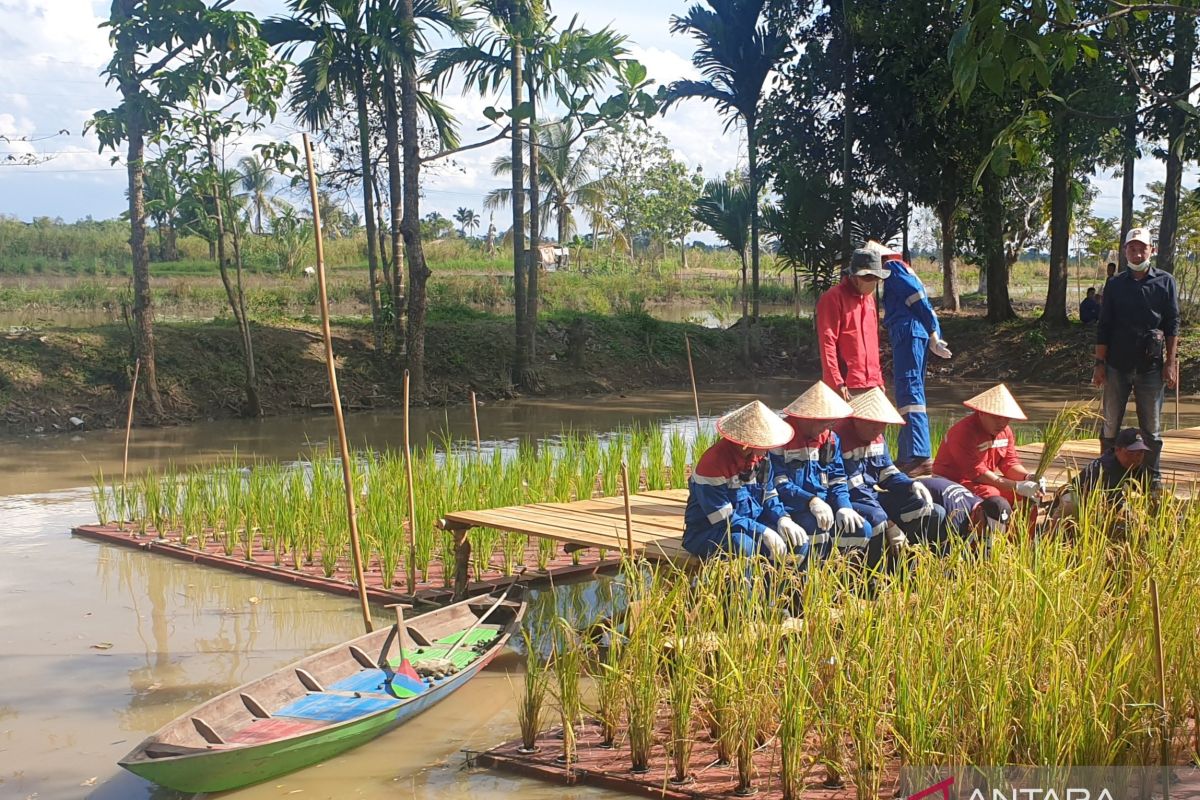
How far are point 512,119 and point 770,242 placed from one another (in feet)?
35.2

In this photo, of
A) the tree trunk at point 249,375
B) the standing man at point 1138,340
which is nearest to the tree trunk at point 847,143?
the tree trunk at point 249,375

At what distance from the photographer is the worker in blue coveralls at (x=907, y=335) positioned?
283 inches

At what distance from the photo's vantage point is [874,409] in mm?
6082

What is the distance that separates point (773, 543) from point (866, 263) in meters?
2.29

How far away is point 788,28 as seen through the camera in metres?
22.5

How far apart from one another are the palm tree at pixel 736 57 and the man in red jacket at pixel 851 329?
15726 millimetres

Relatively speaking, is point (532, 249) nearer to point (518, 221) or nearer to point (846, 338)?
point (518, 221)

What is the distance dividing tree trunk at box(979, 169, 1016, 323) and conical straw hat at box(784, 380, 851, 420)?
16099 millimetres

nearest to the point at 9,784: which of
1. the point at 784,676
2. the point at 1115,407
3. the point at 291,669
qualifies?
the point at 291,669

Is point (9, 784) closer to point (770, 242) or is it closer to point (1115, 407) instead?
point (1115, 407)

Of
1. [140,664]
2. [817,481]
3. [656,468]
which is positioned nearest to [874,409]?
[817,481]

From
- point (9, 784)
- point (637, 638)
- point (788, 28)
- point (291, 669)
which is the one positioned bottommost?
point (9, 784)

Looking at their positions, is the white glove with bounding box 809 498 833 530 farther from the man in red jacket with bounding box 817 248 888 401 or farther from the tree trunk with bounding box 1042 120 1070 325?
the tree trunk with bounding box 1042 120 1070 325

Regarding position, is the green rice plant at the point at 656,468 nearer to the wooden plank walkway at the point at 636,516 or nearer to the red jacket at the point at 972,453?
the wooden plank walkway at the point at 636,516
